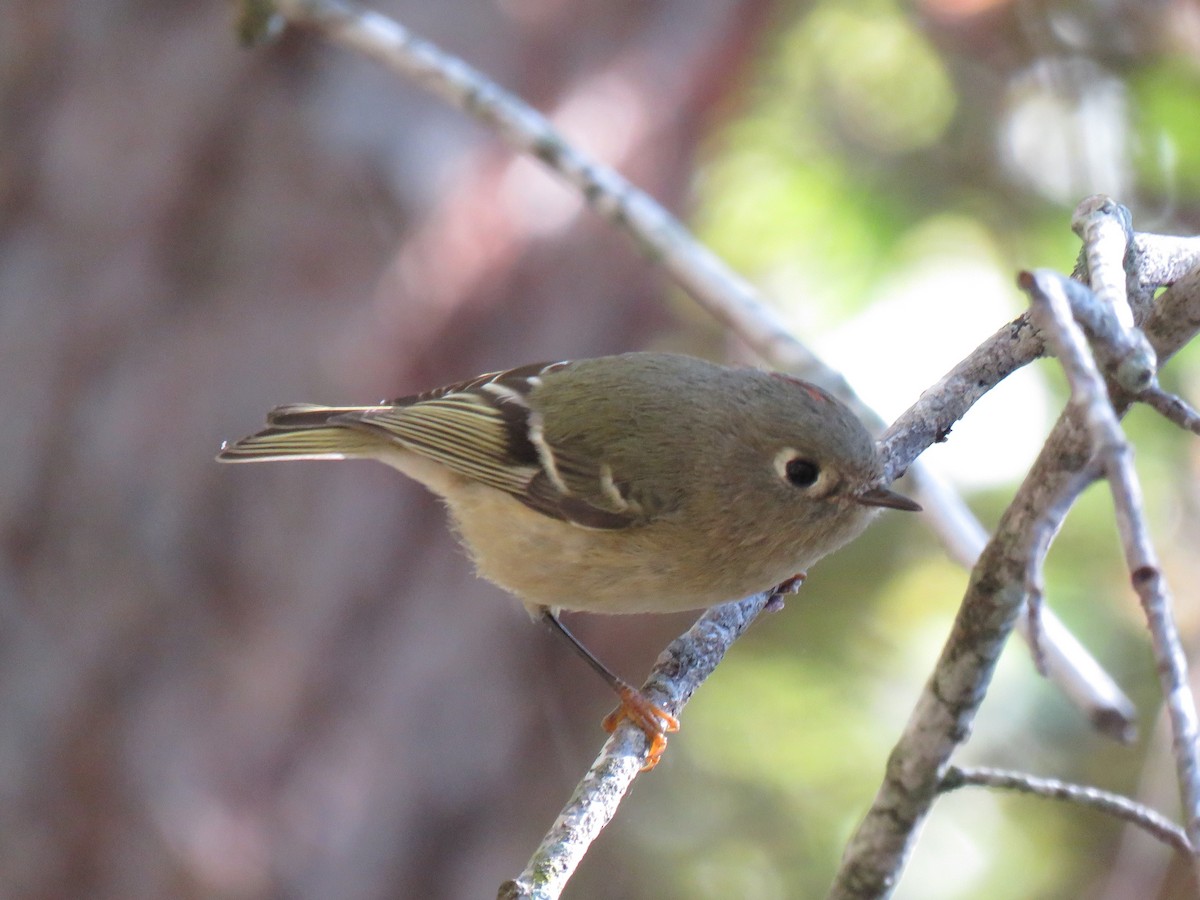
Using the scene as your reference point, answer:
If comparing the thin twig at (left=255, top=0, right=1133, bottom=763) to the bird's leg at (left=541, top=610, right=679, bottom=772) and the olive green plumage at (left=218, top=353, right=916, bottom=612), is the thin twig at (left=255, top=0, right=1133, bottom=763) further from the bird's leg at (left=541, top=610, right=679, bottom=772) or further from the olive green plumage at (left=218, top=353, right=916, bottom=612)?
the bird's leg at (left=541, top=610, right=679, bottom=772)

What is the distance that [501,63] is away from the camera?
327 centimetres

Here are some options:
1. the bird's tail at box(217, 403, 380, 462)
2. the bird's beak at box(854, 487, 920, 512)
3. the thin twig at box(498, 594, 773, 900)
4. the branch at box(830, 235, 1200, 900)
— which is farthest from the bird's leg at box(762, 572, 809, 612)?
the bird's tail at box(217, 403, 380, 462)

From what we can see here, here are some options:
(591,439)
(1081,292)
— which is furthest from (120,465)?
(1081,292)

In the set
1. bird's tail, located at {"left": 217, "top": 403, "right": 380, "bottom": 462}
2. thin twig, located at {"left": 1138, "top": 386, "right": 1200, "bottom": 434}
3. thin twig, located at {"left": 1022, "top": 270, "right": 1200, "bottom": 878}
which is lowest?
thin twig, located at {"left": 1022, "top": 270, "right": 1200, "bottom": 878}

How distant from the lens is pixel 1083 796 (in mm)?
1289

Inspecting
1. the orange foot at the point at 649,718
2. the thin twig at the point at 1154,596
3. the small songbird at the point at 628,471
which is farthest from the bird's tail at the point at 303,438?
the thin twig at the point at 1154,596

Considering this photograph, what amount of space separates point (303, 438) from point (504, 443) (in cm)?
43

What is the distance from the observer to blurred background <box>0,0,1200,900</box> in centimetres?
285

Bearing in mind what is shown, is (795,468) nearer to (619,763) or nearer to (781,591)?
(781,591)

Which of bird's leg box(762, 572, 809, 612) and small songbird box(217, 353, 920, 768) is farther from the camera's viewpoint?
bird's leg box(762, 572, 809, 612)

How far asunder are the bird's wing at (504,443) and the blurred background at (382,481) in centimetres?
65

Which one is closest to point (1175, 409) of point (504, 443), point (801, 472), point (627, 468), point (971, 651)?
point (971, 651)

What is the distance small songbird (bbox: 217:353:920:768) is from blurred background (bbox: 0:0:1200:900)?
612 millimetres

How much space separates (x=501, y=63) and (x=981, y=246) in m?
1.62
